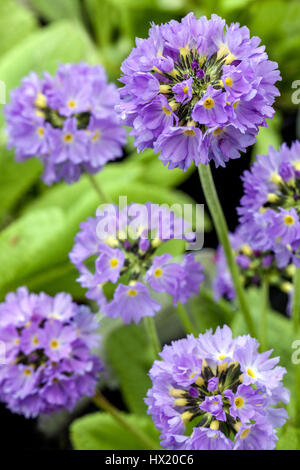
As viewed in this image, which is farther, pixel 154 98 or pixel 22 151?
pixel 22 151

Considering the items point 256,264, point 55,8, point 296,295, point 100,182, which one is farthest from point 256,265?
point 55,8

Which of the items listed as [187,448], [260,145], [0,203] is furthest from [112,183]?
[187,448]

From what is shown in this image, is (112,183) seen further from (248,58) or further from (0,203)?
(248,58)

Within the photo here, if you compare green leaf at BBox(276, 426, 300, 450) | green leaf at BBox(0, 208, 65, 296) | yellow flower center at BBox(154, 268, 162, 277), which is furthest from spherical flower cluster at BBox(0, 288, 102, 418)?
green leaf at BBox(0, 208, 65, 296)

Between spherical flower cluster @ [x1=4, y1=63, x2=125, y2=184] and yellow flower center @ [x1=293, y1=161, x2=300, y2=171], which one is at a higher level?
spherical flower cluster @ [x1=4, y1=63, x2=125, y2=184]

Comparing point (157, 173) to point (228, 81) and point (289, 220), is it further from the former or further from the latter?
point (228, 81)

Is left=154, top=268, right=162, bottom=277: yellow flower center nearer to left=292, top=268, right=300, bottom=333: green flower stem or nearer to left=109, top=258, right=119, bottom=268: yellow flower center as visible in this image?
left=109, top=258, right=119, bottom=268: yellow flower center

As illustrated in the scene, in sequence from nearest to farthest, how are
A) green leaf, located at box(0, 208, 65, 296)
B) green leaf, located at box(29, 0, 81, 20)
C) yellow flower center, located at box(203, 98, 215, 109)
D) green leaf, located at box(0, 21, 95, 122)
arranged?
yellow flower center, located at box(203, 98, 215, 109)
green leaf, located at box(0, 208, 65, 296)
green leaf, located at box(0, 21, 95, 122)
green leaf, located at box(29, 0, 81, 20)
